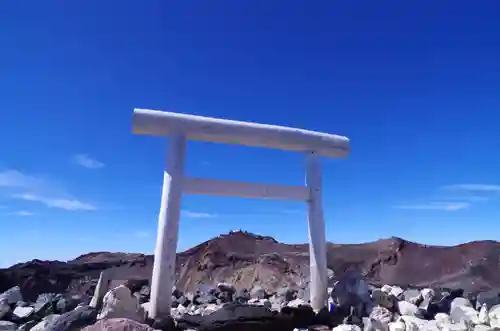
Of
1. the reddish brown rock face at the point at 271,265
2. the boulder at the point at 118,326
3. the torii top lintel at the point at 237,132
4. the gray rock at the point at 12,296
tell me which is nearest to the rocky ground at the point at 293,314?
the gray rock at the point at 12,296

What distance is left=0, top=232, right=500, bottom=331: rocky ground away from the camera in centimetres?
495

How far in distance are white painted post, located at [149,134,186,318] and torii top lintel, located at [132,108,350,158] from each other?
239mm

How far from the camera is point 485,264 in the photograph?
442 inches

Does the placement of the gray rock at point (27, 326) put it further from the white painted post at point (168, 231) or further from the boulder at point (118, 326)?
the boulder at point (118, 326)

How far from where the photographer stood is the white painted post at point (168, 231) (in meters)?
5.37

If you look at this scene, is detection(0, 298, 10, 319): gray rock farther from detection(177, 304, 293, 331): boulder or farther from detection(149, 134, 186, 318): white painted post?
detection(177, 304, 293, 331): boulder

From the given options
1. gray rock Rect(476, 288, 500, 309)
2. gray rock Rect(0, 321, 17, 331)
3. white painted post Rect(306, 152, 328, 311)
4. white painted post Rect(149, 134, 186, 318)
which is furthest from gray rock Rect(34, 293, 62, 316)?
gray rock Rect(476, 288, 500, 309)

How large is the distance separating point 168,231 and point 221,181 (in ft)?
3.61

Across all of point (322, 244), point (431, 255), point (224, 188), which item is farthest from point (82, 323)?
point (431, 255)

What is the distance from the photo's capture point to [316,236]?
6.48 metres

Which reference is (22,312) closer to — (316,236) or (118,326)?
(118,326)

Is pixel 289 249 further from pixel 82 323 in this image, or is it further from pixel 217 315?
pixel 82 323

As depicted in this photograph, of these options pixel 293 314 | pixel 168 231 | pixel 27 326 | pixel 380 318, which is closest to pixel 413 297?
pixel 380 318

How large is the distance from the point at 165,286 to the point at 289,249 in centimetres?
932
